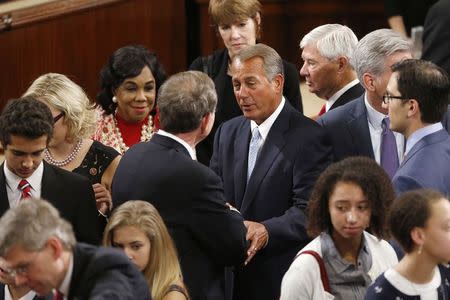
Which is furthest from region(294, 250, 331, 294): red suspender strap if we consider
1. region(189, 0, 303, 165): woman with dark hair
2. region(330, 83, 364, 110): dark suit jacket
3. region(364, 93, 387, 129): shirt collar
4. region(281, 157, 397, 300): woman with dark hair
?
region(189, 0, 303, 165): woman with dark hair

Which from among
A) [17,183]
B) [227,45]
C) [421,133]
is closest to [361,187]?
[421,133]

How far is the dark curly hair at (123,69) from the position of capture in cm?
612

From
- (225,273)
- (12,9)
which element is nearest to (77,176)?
(225,273)

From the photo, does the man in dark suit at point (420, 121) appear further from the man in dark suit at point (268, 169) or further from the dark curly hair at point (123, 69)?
the dark curly hair at point (123, 69)

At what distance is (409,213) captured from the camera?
4.24 metres

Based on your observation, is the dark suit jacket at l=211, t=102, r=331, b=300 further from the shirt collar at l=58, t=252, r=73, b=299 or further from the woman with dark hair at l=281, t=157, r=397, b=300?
the shirt collar at l=58, t=252, r=73, b=299

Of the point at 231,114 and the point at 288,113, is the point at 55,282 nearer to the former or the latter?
the point at 288,113

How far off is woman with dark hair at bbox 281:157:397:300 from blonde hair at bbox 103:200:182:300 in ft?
1.42

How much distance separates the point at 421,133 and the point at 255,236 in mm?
772

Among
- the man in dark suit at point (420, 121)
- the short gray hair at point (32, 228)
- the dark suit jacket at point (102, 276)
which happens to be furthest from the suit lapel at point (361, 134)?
the short gray hair at point (32, 228)

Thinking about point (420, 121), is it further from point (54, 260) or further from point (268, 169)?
point (54, 260)

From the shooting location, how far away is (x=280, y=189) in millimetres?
5266

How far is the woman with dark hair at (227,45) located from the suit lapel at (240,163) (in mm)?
1011

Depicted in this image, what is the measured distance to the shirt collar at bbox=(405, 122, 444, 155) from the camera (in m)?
4.91
